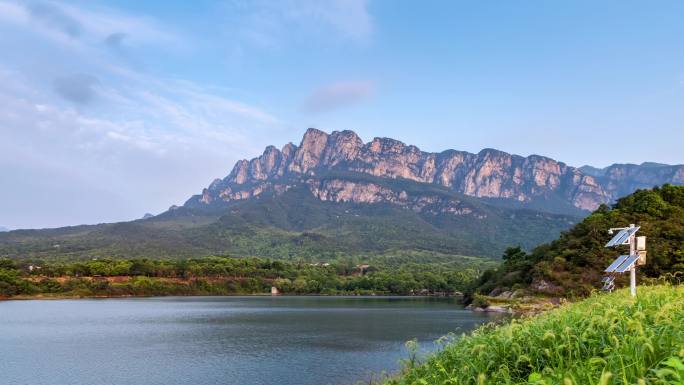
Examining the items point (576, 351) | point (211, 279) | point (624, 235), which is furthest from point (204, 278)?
point (576, 351)

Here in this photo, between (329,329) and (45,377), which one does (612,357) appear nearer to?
(45,377)

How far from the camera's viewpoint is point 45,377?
3656 centimetres

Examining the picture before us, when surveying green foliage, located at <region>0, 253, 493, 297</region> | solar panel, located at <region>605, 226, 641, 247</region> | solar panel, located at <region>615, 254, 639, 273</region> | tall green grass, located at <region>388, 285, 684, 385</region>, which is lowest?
green foliage, located at <region>0, 253, 493, 297</region>

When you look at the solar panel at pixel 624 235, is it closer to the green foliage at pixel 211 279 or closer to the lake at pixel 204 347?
the lake at pixel 204 347

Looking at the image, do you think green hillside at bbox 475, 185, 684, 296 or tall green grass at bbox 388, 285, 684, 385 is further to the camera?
green hillside at bbox 475, 185, 684, 296

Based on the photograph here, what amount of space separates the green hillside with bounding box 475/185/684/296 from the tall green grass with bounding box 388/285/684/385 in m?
51.2

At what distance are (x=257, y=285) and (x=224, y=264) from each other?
14270 millimetres

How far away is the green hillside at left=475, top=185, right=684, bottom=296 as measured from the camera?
5759cm

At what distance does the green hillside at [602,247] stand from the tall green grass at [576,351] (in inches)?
2017

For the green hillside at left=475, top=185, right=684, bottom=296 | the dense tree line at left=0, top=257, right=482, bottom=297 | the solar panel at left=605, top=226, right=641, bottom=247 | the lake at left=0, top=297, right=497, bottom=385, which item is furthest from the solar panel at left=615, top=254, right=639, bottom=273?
the dense tree line at left=0, top=257, right=482, bottom=297

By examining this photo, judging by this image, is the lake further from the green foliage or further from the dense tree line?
the green foliage

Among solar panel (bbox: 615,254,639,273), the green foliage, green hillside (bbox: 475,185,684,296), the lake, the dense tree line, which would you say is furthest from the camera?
the green foliage

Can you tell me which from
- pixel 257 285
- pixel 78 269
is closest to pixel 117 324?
pixel 78 269

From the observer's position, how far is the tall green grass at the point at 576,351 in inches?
286
